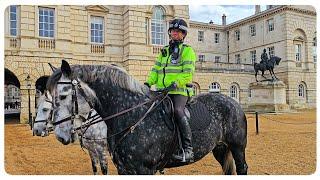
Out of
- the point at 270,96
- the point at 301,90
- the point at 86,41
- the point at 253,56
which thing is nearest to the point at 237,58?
the point at 253,56

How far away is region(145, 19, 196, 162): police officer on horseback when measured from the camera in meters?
3.62

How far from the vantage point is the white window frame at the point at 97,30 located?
1659cm

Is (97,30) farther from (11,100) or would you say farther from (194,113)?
(194,113)

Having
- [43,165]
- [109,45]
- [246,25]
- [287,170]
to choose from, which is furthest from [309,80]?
[43,165]

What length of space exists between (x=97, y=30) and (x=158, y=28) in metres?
3.22

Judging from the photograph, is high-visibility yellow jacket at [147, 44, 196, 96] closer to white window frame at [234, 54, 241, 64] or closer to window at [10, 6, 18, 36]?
window at [10, 6, 18, 36]

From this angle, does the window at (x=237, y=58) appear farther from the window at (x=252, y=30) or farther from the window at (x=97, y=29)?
the window at (x=97, y=29)

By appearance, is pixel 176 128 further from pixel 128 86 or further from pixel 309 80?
pixel 309 80

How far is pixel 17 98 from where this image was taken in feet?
54.0

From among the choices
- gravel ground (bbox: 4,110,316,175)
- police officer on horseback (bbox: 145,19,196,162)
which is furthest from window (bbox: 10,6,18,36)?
police officer on horseback (bbox: 145,19,196,162)

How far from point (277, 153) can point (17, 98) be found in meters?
13.2

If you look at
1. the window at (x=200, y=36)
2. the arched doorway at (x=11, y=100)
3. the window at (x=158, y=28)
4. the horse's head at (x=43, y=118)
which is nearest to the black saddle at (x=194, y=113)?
the horse's head at (x=43, y=118)

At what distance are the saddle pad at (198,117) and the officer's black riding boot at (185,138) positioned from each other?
10.5 inches

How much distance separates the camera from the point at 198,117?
399 cm
